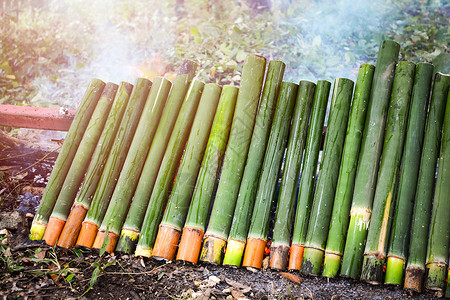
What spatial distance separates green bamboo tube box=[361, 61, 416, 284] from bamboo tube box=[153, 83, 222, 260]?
1319 millimetres

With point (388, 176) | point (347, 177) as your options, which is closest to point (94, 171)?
point (347, 177)

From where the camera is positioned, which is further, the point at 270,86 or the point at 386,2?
the point at 386,2

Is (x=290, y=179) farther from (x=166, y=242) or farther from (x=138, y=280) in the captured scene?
(x=138, y=280)

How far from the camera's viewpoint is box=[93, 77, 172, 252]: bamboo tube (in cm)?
248

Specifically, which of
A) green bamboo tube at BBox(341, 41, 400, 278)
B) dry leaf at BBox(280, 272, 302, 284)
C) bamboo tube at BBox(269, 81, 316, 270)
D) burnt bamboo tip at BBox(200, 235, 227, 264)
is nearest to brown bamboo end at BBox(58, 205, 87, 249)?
burnt bamboo tip at BBox(200, 235, 227, 264)

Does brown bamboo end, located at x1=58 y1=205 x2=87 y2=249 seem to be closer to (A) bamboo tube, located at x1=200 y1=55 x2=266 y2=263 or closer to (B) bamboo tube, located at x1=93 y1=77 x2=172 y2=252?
(B) bamboo tube, located at x1=93 y1=77 x2=172 y2=252

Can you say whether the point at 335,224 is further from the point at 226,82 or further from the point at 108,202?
the point at 226,82

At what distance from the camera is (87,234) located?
248 cm

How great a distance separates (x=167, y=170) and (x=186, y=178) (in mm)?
174

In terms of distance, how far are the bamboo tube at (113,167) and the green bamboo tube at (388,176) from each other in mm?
1964

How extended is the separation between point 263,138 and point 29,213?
2.23 meters

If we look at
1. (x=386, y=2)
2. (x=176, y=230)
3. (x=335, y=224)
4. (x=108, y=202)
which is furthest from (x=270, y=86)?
(x=386, y=2)

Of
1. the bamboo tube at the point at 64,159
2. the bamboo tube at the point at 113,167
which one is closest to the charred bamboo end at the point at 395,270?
the bamboo tube at the point at 113,167

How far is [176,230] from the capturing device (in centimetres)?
242
